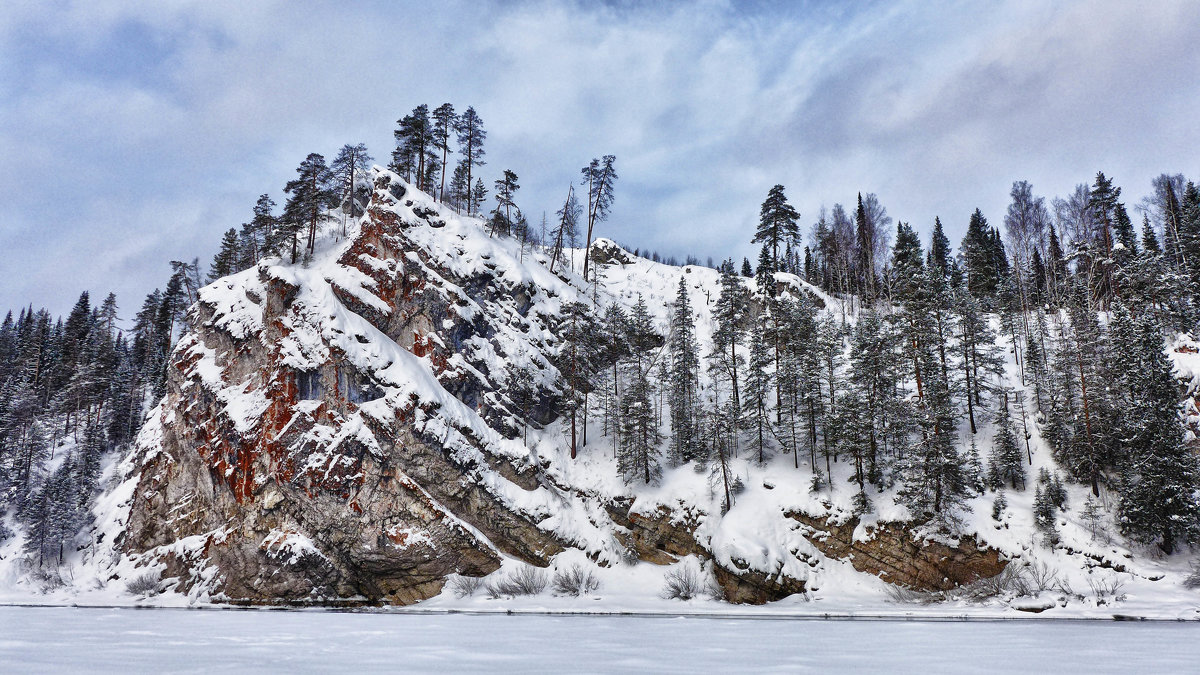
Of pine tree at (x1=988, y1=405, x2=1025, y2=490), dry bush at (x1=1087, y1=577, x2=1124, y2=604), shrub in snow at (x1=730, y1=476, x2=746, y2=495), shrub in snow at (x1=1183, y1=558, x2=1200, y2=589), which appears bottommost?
dry bush at (x1=1087, y1=577, x2=1124, y2=604)

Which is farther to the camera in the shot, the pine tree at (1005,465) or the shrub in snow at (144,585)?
the shrub in snow at (144,585)

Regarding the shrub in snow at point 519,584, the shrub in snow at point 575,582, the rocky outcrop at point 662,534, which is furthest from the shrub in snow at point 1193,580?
the shrub in snow at point 519,584

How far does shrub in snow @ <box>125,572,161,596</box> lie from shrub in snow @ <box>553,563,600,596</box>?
2730 cm

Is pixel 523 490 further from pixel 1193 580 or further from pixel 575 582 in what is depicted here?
pixel 1193 580

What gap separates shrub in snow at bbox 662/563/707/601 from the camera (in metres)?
35.1

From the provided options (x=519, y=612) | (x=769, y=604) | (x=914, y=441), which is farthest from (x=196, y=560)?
(x=914, y=441)

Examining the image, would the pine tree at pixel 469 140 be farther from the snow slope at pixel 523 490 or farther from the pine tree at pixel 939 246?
the pine tree at pixel 939 246

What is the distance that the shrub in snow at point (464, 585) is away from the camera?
35750 millimetres

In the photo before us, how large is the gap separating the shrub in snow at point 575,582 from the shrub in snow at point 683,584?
15.5ft

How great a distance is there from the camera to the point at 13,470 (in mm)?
54188

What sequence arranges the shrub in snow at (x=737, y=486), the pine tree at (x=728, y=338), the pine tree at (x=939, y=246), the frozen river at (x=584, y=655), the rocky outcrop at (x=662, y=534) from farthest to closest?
the pine tree at (x=939, y=246), the pine tree at (x=728, y=338), the shrub in snow at (x=737, y=486), the rocky outcrop at (x=662, y=534), the frozen river at (x=584, y=655)

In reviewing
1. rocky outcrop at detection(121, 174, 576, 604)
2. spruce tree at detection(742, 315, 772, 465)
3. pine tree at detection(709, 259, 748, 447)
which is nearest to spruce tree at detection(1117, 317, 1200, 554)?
spruce tree at detection(742, 315, 772, 465)

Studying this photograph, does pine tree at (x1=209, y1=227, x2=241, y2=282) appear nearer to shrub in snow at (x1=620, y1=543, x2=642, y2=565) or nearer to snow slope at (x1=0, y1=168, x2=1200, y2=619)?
snow slope at (x1=0, y1=168, x2=1200, y2=619)

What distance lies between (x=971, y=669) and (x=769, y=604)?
91.4 ft
